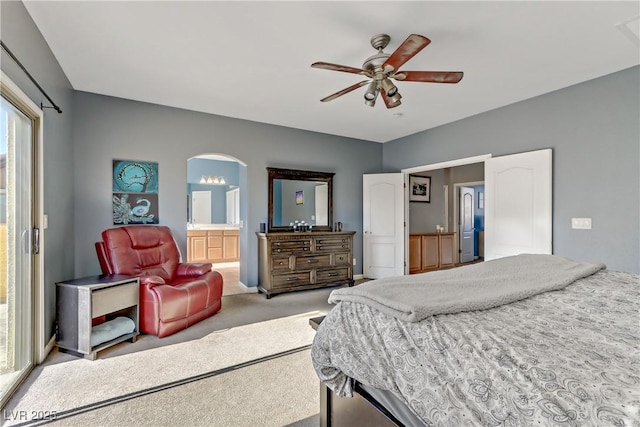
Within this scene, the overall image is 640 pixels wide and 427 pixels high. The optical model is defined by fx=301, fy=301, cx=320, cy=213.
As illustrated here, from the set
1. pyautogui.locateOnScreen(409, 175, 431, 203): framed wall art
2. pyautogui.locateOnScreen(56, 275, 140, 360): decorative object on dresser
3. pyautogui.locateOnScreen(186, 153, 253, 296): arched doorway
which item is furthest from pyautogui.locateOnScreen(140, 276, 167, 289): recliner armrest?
pyautogui.locateOnScreen(409, 175, 431, 203): framed wall art

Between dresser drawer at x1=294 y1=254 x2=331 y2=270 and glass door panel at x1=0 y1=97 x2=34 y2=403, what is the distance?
2.92 m

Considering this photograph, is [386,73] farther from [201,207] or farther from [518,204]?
[201,207]

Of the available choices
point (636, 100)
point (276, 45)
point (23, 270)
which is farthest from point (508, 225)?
point (23, 270)

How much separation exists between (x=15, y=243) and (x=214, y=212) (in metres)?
6.18

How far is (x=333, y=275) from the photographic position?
4.81 metres

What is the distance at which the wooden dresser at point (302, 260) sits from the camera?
14.2 ft

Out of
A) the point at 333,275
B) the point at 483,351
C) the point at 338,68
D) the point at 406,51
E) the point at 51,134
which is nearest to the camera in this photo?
the point at 483,351

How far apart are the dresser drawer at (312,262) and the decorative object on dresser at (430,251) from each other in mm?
2208

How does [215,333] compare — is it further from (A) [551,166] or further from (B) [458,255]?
(B) [458,255]

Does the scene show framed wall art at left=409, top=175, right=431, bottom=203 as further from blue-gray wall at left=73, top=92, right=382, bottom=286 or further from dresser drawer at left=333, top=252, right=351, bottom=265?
dresser drawer at left=333, top=252, right=351, bottom=265

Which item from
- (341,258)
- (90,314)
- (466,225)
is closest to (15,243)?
(90,314)

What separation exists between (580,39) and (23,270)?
4697 millimetres

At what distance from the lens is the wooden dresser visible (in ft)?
14.2

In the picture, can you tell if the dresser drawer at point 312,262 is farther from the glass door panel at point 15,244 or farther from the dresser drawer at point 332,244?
the glass door panel at point 15,244
